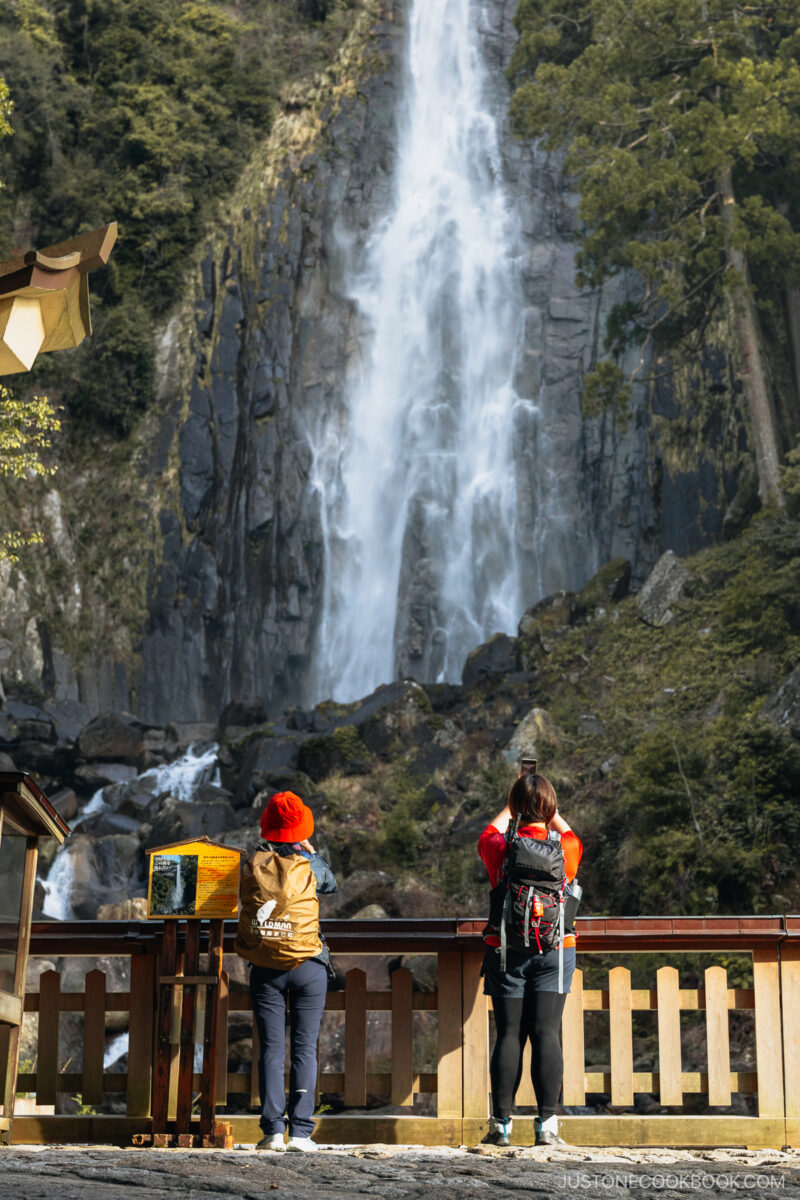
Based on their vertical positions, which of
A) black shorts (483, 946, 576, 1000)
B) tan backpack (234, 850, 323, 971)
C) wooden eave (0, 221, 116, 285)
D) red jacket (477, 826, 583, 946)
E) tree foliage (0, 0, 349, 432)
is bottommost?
black shorts (483, 946, 576, 1000)

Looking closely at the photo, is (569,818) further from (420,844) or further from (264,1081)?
(264,1081)

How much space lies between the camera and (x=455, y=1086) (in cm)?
550

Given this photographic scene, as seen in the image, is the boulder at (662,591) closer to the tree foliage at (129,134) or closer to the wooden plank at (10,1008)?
the tree foliage at (129,134)

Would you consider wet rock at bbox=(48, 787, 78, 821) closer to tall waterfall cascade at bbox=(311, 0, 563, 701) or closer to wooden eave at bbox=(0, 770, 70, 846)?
tall waterfall cascade at bbox=(311, 0, 563, 701)

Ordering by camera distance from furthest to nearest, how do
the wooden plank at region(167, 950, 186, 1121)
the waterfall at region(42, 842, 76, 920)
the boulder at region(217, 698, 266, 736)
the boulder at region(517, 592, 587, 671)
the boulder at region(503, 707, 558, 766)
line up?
the boulder at region(217, 698, 266, 736) < the boulder at region(517, 592, 587, 671) < the boulder at region(503, 707, 558, 766) < the waterfall at region(42, 842, 76, 920) < the wooden plank at region(167, 950, 186, 1121)

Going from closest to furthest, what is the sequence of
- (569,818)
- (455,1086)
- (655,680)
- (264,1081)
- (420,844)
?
(264,1081)
(455,1086)
(569,818)
(420,844)
(655,680)

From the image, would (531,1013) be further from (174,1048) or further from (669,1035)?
(174,1048)

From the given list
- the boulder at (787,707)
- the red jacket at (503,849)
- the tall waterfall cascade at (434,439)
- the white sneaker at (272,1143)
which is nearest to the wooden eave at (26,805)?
the white sneaker at (272,1143)

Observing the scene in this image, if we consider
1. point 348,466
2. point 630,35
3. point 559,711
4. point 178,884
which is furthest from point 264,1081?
point 348,466

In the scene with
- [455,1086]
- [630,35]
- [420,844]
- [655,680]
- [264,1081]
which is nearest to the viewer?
[264,1081]

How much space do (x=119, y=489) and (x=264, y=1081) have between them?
92.4ft

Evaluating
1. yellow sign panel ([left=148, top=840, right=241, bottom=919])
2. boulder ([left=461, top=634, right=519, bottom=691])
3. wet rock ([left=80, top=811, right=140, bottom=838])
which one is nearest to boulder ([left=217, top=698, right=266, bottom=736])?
wet rock ([left=80, top=811, right=140, bottom=838])

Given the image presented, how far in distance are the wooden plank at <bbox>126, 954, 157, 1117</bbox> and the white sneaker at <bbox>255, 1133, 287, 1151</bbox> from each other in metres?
0.65

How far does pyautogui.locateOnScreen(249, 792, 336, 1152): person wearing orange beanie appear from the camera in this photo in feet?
16.7
